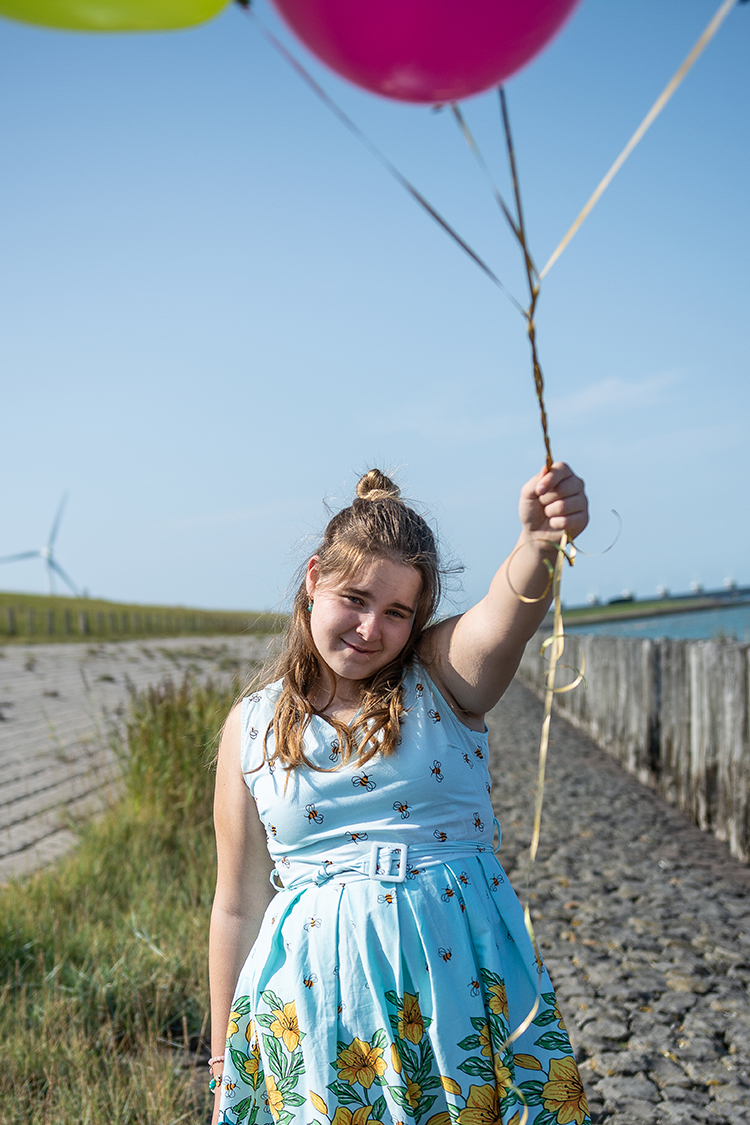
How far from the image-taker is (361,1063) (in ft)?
4.99

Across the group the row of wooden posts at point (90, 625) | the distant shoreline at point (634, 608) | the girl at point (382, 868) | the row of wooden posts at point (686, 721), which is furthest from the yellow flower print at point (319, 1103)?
the row of wooden posts at point (90, 625)

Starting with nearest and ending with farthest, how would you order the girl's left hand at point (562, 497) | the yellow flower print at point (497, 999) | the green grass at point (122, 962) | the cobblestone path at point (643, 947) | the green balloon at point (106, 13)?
the green balloon at point (106, 13)
the girl's left hand at point (562, 497)
the yellow flower print at point (497, 999)
the green grass at point (122, 962)
the cobblestone path at point (643, 947)

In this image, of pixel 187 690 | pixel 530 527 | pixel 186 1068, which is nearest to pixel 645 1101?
pixel 186 1068

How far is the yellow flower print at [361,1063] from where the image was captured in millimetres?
1511

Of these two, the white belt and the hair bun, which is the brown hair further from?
the white belt

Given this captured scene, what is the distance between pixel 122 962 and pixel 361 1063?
6.75 feet

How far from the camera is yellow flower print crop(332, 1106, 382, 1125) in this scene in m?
1.50

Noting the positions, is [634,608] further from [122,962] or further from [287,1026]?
[287,1026]

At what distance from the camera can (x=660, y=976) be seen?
356 centimetres

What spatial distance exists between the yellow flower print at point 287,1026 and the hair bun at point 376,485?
1.06m

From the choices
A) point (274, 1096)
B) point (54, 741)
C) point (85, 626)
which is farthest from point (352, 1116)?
point (85, 626)

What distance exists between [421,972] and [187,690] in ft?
15.2

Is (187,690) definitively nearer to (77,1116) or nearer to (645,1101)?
(77,1116)

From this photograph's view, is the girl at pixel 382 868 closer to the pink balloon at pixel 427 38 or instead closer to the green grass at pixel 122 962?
the pink balloon at pixel 427 38
